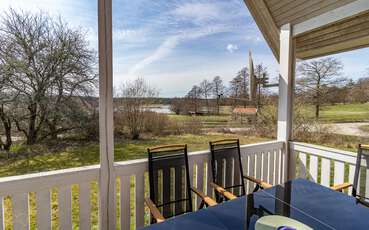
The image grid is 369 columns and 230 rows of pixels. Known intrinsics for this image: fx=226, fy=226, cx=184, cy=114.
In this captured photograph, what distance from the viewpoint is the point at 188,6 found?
2387 millimetres

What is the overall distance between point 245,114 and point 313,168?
113 centimetres

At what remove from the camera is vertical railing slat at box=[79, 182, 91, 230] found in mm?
1919

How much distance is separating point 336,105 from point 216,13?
184cm

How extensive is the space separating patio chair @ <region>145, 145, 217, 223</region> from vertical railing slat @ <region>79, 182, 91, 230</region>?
21.3 inches

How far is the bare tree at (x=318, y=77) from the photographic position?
2.77m

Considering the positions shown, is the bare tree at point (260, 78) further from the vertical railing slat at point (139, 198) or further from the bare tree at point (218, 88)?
the vertical railing slat at point (139, 198)

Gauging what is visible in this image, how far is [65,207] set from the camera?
1857 mm

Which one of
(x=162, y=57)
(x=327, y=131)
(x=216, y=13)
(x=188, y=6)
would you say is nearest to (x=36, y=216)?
(x=162, y=57)

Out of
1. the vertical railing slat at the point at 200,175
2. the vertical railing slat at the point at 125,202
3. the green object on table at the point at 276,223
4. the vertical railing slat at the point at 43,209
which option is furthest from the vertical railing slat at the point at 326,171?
the vertical railing slat at the point at 43,209

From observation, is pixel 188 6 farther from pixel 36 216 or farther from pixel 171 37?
pixel 36 216

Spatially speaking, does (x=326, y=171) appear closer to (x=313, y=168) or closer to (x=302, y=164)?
(x=313, y=168)

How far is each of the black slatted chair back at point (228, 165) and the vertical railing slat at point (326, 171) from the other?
1072 mm

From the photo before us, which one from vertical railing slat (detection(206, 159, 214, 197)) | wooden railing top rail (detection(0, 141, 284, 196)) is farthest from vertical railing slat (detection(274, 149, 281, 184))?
wooden railing top rail (detection(0, 141, 284, 196))

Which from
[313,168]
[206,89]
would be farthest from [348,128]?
[206,89]
